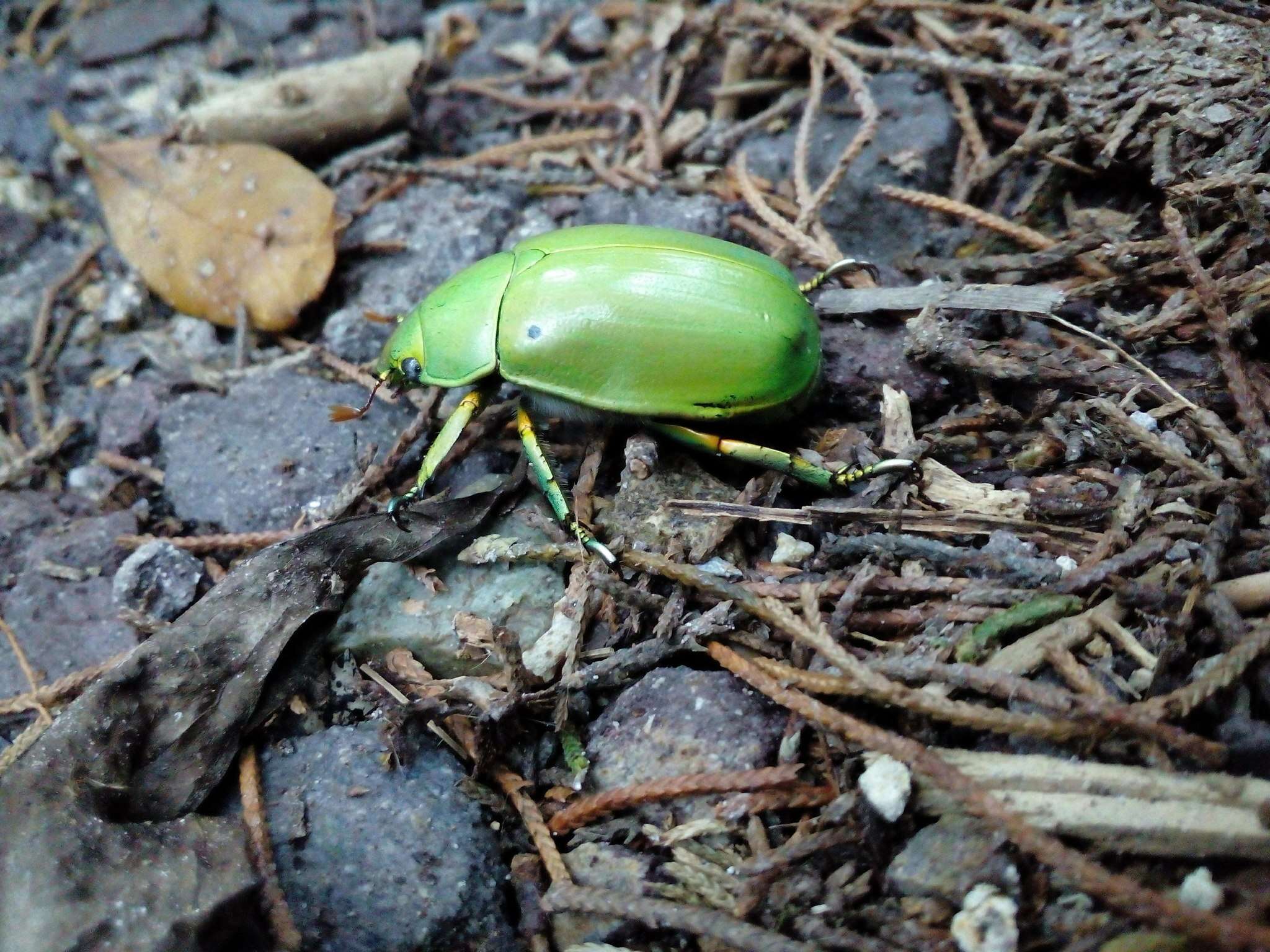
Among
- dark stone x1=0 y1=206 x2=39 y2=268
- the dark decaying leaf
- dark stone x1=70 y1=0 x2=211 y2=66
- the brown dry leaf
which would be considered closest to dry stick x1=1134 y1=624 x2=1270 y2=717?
the dark decaying leaf

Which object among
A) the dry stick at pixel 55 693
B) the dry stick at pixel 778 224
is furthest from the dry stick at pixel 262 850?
the dry stick at pixel 778 224

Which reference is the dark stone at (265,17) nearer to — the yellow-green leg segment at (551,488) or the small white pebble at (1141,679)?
the yellow-green leg segment at (551,488)

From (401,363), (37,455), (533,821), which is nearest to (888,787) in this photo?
(533,821)

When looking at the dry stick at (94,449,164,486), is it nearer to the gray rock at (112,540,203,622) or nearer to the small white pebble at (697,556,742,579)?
the gray rock at (112,540,203,622)

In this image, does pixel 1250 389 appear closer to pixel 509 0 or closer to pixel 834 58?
pixel 834 58

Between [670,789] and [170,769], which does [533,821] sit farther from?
[170,769]

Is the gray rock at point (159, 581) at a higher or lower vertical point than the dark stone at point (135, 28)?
lower

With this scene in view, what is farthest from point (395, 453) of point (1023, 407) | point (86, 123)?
point (86, 123)
